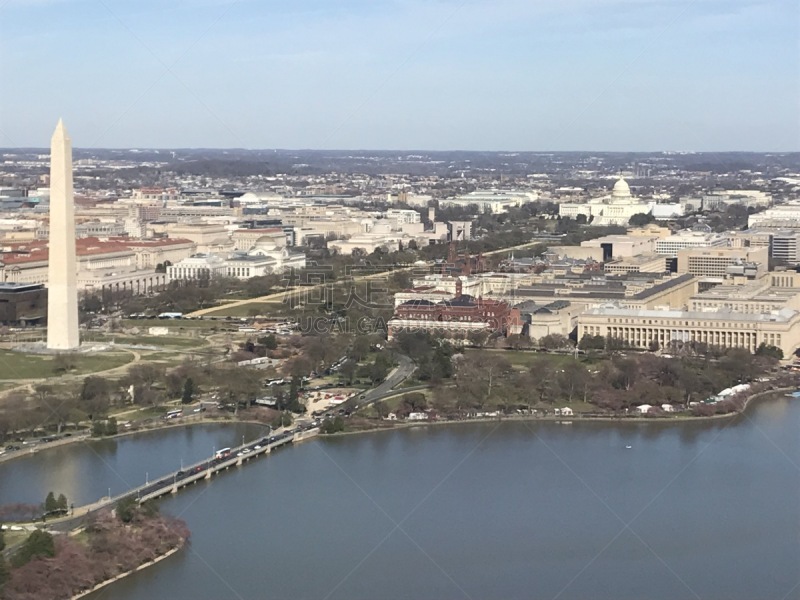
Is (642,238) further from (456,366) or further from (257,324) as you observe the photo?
(456,366)

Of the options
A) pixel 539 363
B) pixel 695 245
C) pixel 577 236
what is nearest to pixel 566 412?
pixel 539 363

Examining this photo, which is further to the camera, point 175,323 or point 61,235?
point 175,323

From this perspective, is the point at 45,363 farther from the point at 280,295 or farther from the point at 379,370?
the point at 280,295

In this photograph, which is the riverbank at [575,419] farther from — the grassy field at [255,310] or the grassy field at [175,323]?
the grassy field at [255,310]

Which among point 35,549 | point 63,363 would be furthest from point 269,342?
point 35,549

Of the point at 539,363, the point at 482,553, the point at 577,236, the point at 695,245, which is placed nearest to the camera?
the point at 482,553

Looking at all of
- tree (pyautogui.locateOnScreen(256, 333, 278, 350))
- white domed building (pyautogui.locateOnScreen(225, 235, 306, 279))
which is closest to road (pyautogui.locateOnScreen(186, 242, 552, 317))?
white domed building (pyautogui.locateOnScreen(225, 235, 306, 279))

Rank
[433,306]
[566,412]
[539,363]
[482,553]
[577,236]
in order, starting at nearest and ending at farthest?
1. [482,553]
2. [566,412]
3. [539,363]
4. [433,306]
5. [577,236]
